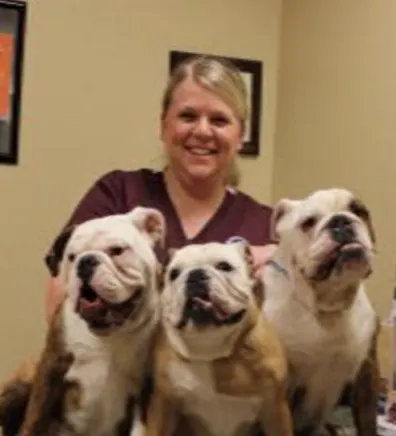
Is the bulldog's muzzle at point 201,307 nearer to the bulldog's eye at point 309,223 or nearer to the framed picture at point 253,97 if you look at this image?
the bulldog's eye at point 309,223

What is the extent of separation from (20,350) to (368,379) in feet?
5.10

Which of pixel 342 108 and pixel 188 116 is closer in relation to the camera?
pixel 188 116

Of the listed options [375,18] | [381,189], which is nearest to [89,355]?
[381,189]

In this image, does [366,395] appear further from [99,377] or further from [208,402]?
[99,377]

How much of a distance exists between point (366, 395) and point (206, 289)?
1.10 ft

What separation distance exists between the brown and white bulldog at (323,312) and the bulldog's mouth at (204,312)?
0.52 feet

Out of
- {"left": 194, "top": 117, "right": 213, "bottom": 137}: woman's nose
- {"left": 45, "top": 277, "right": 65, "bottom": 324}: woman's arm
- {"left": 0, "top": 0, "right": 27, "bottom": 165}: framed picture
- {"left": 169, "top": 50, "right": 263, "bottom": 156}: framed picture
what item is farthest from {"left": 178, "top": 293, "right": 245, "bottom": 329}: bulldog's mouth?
{"left": 169, "top": 50, "right": 263, "bottom": 156}: framed picture

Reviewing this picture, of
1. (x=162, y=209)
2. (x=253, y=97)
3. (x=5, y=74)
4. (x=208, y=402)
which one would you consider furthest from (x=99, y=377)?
(x=253, y=97)

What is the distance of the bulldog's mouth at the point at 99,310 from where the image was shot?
108 cm

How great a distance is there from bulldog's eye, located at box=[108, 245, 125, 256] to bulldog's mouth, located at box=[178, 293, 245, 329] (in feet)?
0.39

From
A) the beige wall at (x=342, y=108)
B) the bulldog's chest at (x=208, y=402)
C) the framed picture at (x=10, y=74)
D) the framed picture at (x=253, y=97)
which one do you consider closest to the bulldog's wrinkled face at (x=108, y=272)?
the bulldog's chest at (x=208, y=402)

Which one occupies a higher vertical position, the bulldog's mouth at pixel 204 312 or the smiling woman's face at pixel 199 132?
the smiling woman's face at pixel 199 132

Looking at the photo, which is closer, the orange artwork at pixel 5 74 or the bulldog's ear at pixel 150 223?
Answer: the bulldog's ear at pixel 150 223

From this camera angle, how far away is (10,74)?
2547 millimetres
